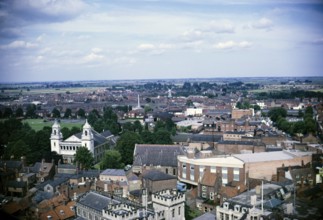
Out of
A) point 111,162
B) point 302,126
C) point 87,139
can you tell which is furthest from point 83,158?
point 302,126

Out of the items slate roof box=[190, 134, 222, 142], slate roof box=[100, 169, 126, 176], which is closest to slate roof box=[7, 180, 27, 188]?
slate roof box=[100, 169, 126, 176]

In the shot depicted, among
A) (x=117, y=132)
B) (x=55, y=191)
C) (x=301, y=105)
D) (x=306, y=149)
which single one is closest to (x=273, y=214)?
(x=55, y=191)

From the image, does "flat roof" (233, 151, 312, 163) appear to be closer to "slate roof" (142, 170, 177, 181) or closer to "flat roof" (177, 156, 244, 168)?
"flat roof" (177, 156, 244, 168)

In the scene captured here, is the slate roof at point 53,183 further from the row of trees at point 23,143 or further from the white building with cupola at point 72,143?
the white building with cupola at point 72,143

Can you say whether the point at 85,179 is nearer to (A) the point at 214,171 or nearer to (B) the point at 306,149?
(A) the point at 214,171

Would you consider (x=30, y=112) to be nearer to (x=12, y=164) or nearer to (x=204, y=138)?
(x=204, y=138)
